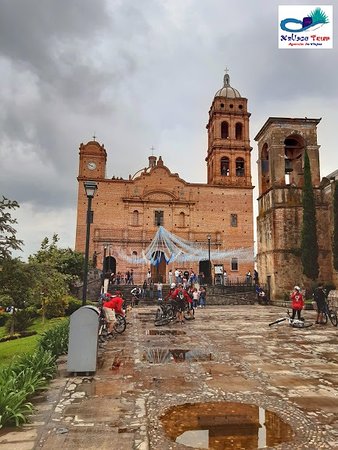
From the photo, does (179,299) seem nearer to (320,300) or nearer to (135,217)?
(320,300)

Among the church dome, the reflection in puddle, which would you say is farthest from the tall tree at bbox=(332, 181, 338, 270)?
the church dome

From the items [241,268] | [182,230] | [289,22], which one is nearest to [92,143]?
[182,230]

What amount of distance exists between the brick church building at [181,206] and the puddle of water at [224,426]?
34107 millimetres

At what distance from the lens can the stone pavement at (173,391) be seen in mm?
3662

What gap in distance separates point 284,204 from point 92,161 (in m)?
24.3

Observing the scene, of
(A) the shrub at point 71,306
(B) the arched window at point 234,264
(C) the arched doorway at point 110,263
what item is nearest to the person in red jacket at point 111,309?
(A) the shrub at point 71,306

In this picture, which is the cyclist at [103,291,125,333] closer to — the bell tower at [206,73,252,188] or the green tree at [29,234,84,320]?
the green tree at [29,234,84,320]

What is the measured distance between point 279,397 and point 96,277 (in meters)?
25.7

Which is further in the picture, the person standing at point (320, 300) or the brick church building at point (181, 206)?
the brick church building at point (181, 206)

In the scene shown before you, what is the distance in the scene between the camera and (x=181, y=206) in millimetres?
42688

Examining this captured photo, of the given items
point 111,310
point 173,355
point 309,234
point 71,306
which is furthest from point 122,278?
point 173,355

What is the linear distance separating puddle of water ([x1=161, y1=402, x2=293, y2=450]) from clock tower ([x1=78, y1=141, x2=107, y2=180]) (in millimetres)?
39215

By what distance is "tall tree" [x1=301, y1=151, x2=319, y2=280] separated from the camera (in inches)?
983

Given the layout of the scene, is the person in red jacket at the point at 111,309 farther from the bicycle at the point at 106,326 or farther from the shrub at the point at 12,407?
the shrub at the point at 12,407
